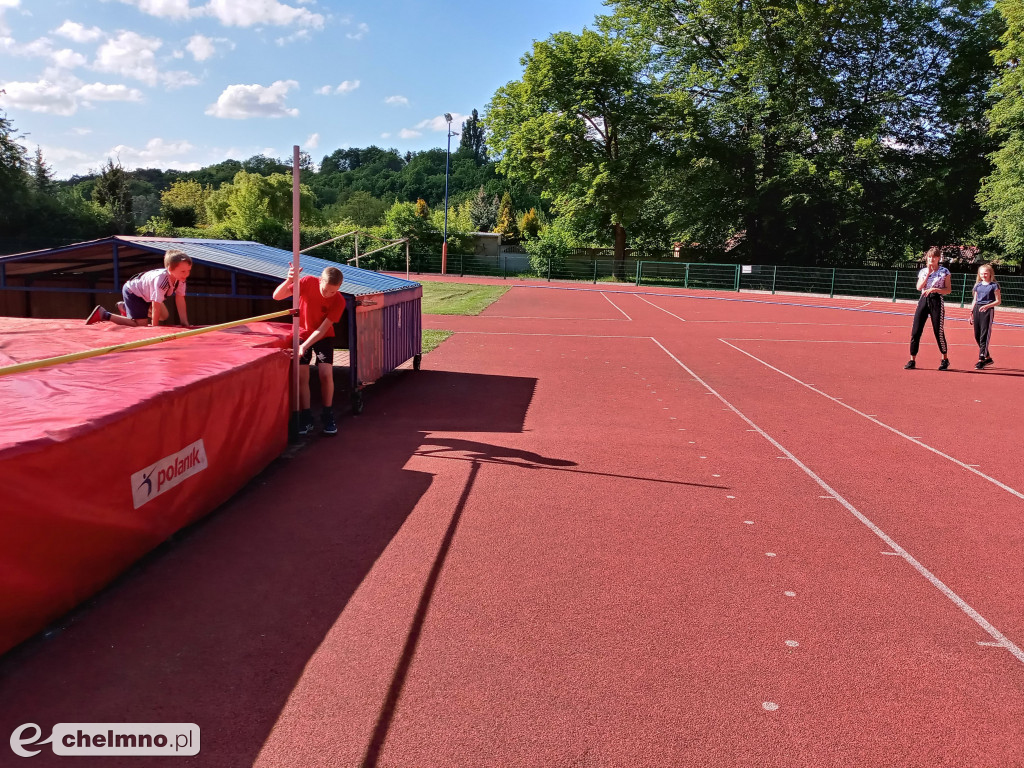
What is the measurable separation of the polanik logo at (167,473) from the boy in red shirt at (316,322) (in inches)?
99.6

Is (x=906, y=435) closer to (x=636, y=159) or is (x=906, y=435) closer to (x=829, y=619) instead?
(x=829, y=619)

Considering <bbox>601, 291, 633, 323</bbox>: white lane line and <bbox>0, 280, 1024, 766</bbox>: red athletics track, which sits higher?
<bbox>601, 291, 633, 323</bbox>: white lane line

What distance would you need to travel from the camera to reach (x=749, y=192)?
144 ft

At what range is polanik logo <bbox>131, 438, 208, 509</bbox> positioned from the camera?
4.45m

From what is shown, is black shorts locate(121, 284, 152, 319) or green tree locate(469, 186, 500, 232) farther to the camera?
green tree locate(469, 186, 500, 232)

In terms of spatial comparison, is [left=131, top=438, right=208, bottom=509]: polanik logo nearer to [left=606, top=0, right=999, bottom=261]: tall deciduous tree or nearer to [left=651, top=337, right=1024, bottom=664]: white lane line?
[left=651, top=337, right=1024, bottom=664]: white lane line

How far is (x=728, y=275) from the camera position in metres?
41.2

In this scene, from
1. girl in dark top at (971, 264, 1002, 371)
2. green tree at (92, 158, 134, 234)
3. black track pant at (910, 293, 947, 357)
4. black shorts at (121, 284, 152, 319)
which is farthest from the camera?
green tree at (92, 158, 134, 234)

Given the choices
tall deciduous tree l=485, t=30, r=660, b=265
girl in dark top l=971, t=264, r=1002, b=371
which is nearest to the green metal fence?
tall deciduous tree l=485, t=30, r=660, b=265

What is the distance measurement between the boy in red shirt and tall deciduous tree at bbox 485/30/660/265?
3741 centimetres

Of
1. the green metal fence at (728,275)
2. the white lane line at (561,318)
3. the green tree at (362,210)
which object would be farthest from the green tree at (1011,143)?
the green tree at (362,210)

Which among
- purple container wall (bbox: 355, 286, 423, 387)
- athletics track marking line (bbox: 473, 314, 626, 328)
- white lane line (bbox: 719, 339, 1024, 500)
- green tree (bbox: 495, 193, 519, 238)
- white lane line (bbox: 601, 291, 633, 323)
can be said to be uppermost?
green tree (bbox: 495, 193, 519, 238)

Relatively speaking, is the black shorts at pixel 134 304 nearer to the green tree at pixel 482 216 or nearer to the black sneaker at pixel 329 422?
the black sneaker at pixel 329 422

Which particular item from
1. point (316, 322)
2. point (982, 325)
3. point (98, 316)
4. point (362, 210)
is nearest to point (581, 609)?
point (316, 322)
